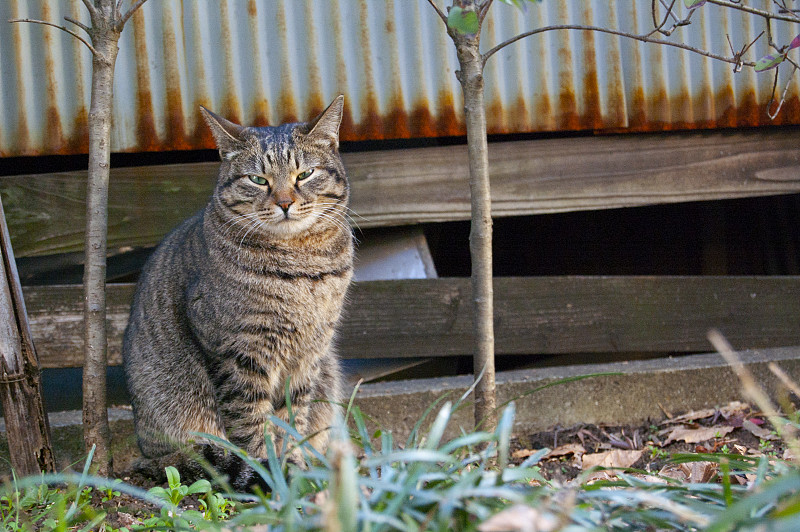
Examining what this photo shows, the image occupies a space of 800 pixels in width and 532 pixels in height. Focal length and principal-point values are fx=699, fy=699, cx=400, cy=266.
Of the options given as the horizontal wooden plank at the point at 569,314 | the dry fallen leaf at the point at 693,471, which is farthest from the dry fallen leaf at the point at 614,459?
the horizontal wooden plank at the point at 569,314

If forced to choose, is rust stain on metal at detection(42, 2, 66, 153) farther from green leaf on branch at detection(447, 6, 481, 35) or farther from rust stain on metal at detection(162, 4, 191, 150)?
green leaf on branch at detection(447, 6, 481, 35)

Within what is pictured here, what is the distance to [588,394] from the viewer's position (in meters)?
3.22

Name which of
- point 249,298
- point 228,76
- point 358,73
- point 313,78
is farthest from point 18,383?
point 358,73

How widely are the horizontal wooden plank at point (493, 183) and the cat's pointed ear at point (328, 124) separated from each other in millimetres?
454

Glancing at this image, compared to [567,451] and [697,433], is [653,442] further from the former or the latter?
[567,451]

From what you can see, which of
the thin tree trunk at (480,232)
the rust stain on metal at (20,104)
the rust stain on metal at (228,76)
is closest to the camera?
the thin tree trunk at (480,232)

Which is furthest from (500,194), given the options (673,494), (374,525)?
(374,525)

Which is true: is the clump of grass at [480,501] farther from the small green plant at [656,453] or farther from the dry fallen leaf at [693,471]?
the small green plant at [656,453]

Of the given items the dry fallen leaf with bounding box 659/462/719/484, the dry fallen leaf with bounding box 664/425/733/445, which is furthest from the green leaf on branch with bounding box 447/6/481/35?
the dry fallen leaf with bounding box 664/425/733/445

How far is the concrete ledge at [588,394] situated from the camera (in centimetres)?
317

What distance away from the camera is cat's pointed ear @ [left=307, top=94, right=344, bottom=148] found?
2840mm

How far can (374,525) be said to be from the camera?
1.11 m

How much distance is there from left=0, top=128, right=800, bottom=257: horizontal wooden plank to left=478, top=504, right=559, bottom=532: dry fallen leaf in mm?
2399

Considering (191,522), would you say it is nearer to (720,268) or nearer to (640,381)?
(640,381)
